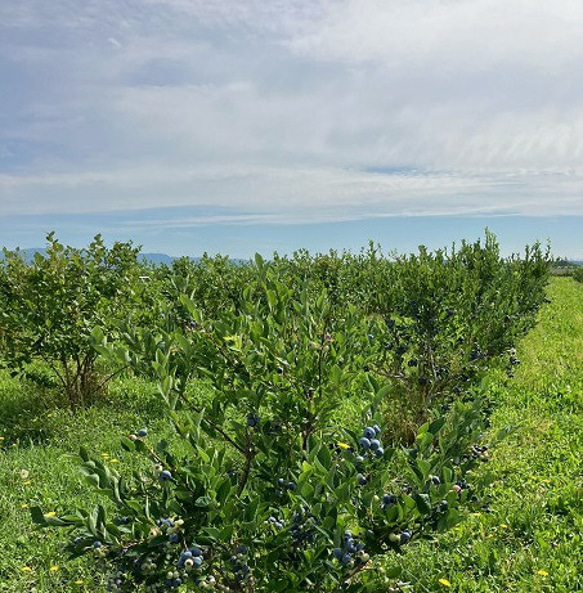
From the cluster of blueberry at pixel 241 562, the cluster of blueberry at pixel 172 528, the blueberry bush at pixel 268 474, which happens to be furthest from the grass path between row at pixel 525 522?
the cluster of blueberry at pixel 172 528

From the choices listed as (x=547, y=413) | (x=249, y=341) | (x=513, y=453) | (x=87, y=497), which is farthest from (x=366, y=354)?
(x=547, y=413)

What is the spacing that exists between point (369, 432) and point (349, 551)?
428 millimetres

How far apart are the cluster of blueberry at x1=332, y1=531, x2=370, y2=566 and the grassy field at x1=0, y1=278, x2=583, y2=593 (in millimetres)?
1012

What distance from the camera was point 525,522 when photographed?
425 cm

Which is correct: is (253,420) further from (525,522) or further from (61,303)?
(61,303)

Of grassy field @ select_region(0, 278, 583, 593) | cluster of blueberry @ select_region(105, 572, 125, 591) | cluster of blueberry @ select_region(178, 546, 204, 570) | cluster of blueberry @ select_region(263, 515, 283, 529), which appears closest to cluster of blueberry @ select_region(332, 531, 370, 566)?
cluster of blueberry @ select_region(263, 515, 283, 529)

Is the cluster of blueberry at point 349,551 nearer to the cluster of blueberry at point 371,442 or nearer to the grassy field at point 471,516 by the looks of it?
the cluster of blueberry at point 371,442

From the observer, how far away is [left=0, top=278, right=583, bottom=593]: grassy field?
12.1ft

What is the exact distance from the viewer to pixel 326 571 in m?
2.01

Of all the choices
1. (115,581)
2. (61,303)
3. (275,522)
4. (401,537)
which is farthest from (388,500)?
(61,303)

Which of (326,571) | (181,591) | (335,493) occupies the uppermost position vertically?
(335,493)

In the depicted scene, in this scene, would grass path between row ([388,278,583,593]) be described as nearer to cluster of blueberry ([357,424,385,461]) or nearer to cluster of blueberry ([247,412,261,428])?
cluster of blueberry ([357,424,385,461])

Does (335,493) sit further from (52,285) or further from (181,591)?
(52,285)

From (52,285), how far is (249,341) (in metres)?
5.43
